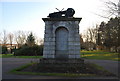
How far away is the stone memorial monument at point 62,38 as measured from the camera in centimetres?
1166

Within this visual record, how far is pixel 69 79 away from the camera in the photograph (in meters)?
7.41

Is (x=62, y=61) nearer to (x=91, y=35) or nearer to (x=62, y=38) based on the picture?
(x=62, y=38)

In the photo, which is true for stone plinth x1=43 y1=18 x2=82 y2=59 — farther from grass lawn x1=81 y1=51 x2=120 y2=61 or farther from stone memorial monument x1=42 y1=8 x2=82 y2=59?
grass lawn x1=81 y1=51 x2=120 y2=61

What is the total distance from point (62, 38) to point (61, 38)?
9 cm

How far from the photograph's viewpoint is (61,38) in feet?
39.7

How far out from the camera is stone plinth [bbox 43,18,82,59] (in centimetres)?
1166

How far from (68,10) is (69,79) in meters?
7.22

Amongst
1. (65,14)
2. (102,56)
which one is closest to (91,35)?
(102,56)

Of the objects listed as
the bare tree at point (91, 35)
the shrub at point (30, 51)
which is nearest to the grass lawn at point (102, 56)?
the shrub at point (30, 51)

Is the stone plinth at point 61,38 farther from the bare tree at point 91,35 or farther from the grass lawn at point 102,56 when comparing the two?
the bare tree at point 91,35

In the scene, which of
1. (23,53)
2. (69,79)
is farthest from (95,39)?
(69,79)

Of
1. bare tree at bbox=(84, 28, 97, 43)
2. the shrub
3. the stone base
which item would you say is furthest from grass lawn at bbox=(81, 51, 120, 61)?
bare tree at bbox=(84, 28, 97, 43)

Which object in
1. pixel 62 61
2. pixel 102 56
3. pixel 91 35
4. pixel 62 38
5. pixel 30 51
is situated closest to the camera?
pixel 62 61

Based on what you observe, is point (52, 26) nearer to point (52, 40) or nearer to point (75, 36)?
point (52, 40)
